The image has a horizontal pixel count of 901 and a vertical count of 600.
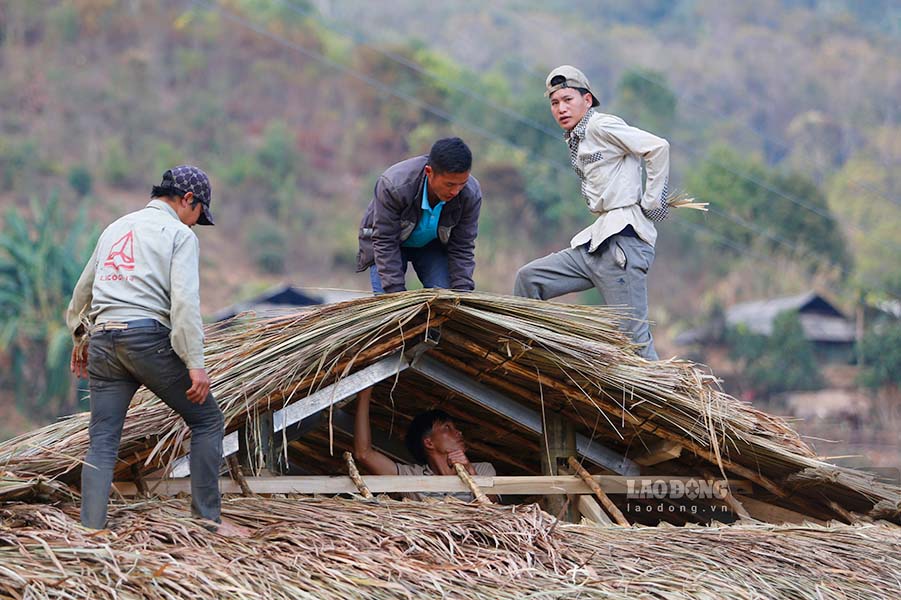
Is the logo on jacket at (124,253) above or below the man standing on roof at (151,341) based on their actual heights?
above

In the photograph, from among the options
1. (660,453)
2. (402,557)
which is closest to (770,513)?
(660,453)

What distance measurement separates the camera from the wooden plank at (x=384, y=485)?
446 centimetres

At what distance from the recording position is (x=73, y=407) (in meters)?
23.0

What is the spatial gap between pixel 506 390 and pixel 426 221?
87 centimetres

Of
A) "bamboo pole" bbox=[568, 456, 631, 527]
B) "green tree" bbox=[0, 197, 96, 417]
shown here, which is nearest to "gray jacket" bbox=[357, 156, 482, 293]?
"bamboo pole" bbox=[568, 456, 631, 527]

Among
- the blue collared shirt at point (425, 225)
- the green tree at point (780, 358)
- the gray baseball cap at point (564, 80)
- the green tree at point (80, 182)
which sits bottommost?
the blue collared shirt at point (425, 225)

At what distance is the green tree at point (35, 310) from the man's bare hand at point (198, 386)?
20024 mm

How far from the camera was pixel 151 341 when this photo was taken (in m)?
3.90

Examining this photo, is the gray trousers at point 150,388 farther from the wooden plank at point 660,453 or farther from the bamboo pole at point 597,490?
the wooden plank at point 660,453

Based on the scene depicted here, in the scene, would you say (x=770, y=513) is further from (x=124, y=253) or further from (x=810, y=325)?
(x=810, y=325)

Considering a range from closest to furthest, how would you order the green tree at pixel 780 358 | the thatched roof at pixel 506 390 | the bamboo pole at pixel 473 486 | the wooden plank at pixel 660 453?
the thatched roof at pixel 506 390 < the bamboo pole at pixel 473 486 < the wooden plank at pixel 660 453 < the green tree at pixel 780 358

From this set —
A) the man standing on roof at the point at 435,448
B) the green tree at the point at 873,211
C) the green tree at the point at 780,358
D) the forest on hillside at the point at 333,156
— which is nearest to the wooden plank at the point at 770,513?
the man standing on roof at the point at 435,448

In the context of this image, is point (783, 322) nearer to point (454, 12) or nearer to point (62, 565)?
point (62, 565)

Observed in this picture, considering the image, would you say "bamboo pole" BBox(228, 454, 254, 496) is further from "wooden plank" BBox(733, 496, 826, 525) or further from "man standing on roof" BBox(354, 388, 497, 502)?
"wooden plank" BBox(733, 496, 826, 525)
